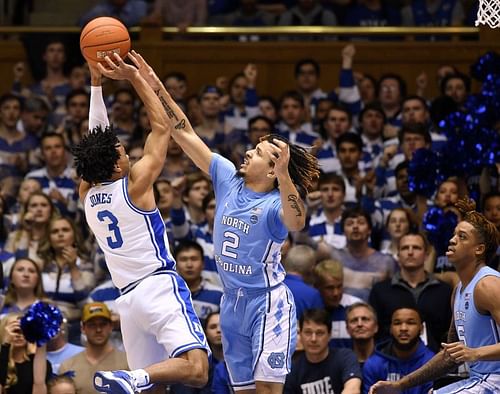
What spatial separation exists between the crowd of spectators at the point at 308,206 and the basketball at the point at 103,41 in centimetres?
154

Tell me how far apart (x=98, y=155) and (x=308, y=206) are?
4.59 metres

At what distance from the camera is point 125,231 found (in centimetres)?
892

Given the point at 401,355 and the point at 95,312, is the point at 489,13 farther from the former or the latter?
the point at 95,312

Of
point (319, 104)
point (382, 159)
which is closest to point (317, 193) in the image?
point (382, 159)

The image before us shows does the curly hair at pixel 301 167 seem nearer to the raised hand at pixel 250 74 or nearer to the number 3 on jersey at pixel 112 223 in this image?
the number 3 on jersey at pixel 112 223

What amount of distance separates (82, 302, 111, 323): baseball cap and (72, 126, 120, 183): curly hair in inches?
96.7

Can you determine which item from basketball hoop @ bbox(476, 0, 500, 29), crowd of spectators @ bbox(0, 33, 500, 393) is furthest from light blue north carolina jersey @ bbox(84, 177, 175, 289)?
basketball hoop @ bbox(476, 0, 500, 29)

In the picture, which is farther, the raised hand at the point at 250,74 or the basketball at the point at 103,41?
the raised hand at the point at 250,74

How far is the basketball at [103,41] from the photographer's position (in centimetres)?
931

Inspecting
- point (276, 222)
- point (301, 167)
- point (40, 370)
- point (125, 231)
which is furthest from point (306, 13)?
point (125, 231)

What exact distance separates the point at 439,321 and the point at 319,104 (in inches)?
167

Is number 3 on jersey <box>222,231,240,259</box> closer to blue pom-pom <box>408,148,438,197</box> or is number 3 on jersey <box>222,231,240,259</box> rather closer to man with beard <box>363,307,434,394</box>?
man with beard <box>363,307,434,394</box>

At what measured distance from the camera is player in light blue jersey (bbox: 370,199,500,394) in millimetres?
8666

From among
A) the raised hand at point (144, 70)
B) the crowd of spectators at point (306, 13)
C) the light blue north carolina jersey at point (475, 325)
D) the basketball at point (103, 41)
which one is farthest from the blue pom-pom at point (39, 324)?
the crowd of spectators at point (306, 13)
